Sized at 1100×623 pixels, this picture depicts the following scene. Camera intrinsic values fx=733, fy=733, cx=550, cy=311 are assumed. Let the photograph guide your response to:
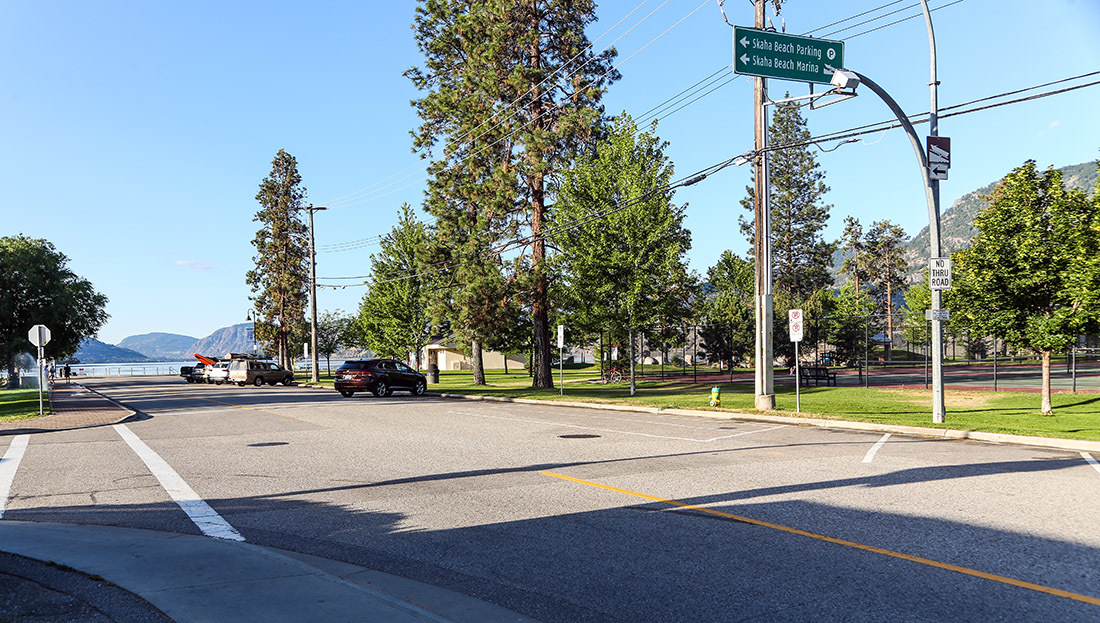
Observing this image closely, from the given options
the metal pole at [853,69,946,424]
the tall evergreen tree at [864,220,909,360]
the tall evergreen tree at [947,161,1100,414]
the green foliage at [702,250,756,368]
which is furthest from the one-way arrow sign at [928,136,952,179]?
the tall evergreen tree at [864,220,909,360]

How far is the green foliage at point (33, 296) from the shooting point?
48375mm

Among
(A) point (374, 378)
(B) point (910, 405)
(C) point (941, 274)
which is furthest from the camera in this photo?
(A) point (374, 378)

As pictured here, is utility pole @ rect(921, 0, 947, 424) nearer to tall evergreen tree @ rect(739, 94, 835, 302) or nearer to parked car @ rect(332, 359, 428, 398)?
parked car @ rect(332, 359, 428, 398)

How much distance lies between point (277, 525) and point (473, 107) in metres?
35.5

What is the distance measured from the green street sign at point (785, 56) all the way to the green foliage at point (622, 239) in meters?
12.6

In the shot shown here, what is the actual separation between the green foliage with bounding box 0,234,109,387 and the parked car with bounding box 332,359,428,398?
88.6 feet

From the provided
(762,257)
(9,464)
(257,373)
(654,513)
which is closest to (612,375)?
(762,257)

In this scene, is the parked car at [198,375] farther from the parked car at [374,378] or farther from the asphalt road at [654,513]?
the asphalt road at [654,513]

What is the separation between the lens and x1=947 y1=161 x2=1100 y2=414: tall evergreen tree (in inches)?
758

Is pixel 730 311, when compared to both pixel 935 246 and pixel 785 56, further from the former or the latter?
pixel 785 56

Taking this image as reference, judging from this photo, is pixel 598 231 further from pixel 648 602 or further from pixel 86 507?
pixel 648 602

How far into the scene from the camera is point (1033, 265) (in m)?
19.9

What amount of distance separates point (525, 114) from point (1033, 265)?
84.5 ft

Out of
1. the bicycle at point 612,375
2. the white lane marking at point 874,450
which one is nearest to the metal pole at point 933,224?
the white lane marking at point 874,450
